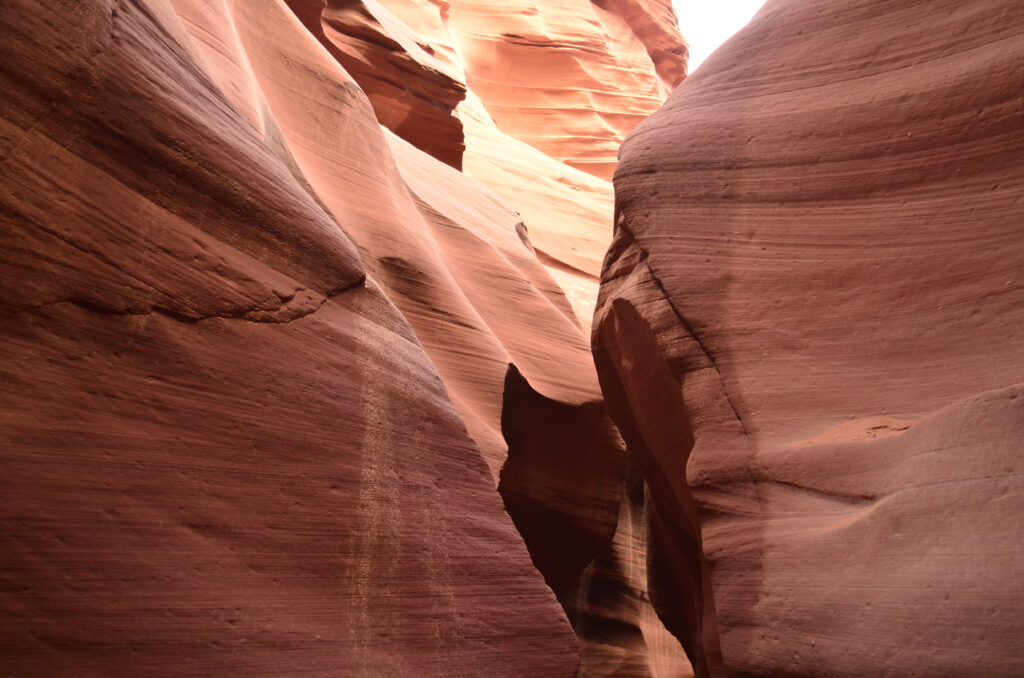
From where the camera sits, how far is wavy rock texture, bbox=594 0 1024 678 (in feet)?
9.59

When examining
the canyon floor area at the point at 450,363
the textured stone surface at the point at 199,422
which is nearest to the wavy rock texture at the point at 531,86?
the canyon floor area at the point at 450,363

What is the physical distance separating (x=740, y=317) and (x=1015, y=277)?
1048 mm

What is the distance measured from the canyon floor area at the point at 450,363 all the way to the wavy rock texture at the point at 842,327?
14mm

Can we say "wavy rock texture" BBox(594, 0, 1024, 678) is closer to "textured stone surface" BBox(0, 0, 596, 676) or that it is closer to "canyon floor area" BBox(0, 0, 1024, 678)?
"canyon floor area" BBox(0, 0, 1024, 678)

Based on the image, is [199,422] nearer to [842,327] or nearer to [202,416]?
[202,416]

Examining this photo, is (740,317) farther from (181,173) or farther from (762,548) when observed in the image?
(181,173)

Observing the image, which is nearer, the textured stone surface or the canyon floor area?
the textured stone surface

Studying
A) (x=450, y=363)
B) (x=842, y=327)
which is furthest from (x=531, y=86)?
(x=842, y=327)

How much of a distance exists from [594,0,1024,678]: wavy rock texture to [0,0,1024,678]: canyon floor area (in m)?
0.01

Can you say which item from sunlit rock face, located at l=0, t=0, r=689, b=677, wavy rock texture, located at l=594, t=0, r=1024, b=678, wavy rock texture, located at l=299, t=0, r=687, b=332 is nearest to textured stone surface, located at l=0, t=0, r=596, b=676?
sunlit rock face, located at l=0, t=0, r=689, b=677

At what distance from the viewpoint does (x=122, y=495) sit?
7.79 feet

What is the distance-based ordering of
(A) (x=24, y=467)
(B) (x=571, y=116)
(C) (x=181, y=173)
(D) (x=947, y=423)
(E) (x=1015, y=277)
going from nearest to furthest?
(A) (x=24, y=467) < (C) (x=181, y=173) < (D) (x=947, y=423) < (E) (x=1015, y=277) < (B) (x=571, y=116)

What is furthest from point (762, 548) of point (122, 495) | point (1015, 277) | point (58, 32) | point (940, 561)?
point (58, 32)

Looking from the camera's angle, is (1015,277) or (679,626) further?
(679,626)
